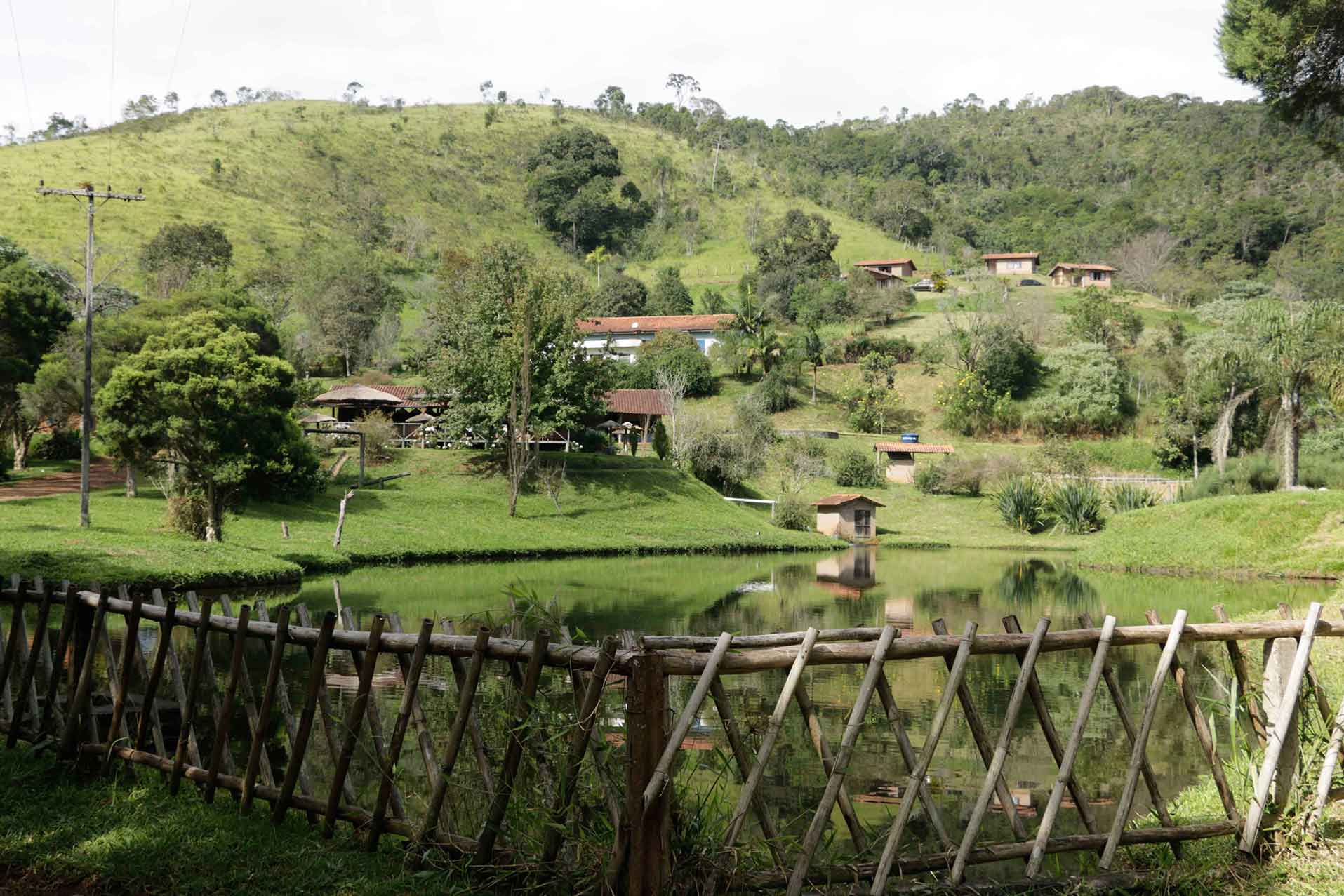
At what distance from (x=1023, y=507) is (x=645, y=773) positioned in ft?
146

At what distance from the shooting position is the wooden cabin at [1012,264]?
99375 mm

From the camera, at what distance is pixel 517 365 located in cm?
4356

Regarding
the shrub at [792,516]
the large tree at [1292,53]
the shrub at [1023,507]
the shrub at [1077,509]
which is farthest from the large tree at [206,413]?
the shrub at [1077,509]

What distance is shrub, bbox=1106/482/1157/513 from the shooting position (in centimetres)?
4484

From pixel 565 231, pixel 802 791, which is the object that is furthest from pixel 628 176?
pixel 802 791

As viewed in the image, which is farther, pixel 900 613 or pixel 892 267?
pixel 892 267

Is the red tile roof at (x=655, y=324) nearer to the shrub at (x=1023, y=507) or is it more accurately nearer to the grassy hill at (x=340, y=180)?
the grassy hill at (x=340, y=180)

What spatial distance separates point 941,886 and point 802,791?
11.8 ft

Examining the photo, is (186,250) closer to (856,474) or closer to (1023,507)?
(856,474)

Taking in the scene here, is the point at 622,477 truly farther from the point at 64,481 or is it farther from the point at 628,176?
the point at 628,176

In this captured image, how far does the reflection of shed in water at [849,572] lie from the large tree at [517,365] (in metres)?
12.6

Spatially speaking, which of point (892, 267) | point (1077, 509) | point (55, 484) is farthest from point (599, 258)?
point (55, 484)

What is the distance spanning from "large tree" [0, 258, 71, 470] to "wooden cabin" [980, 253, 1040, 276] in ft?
253

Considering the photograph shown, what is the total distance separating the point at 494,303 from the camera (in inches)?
1764
